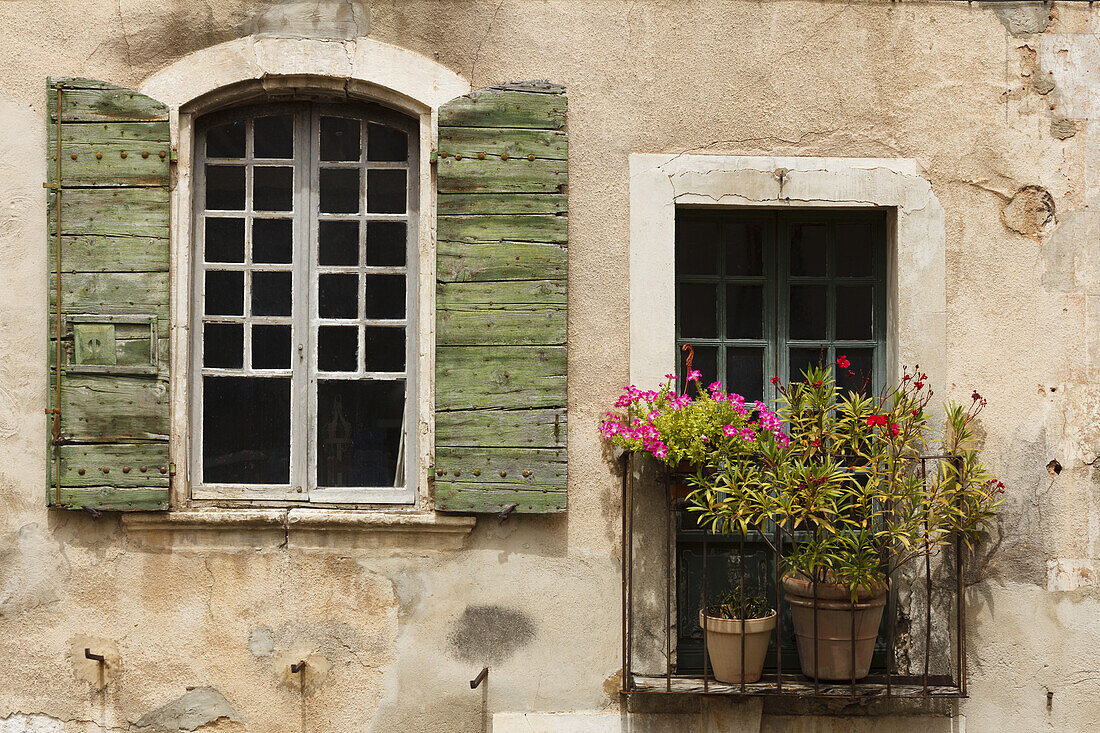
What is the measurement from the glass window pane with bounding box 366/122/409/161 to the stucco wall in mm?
378

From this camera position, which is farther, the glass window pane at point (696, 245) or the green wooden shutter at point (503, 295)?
the glass window pane at point (696, 245)

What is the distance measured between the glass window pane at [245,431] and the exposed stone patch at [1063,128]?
350 cm

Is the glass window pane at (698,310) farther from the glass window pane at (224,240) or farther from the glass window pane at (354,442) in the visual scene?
the glass window pane at (224,240)

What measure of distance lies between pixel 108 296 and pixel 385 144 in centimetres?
131

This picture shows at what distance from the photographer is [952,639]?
413 centimetres

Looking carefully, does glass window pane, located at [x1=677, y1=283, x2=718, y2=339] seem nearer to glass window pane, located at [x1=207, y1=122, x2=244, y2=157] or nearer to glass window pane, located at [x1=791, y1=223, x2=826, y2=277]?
glass window pane, located at [x1=791, y1=223, x2=826, y2=277]

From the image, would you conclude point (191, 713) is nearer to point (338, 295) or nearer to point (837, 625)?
point (338, 295)

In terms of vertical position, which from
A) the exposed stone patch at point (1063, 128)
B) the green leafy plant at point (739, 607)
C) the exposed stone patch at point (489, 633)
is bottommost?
the exposed stone patch at point (489, 633)

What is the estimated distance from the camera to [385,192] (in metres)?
4.31

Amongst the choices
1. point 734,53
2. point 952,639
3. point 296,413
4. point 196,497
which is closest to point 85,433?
point 196,497

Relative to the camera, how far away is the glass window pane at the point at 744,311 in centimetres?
437

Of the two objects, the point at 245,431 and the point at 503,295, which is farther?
the point at 245,431

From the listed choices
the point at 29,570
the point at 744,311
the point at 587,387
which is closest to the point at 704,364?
the point at 744,311

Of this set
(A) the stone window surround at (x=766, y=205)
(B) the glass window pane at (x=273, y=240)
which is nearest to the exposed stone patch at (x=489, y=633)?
(A) the stone window surround at (x=766, y=205)
